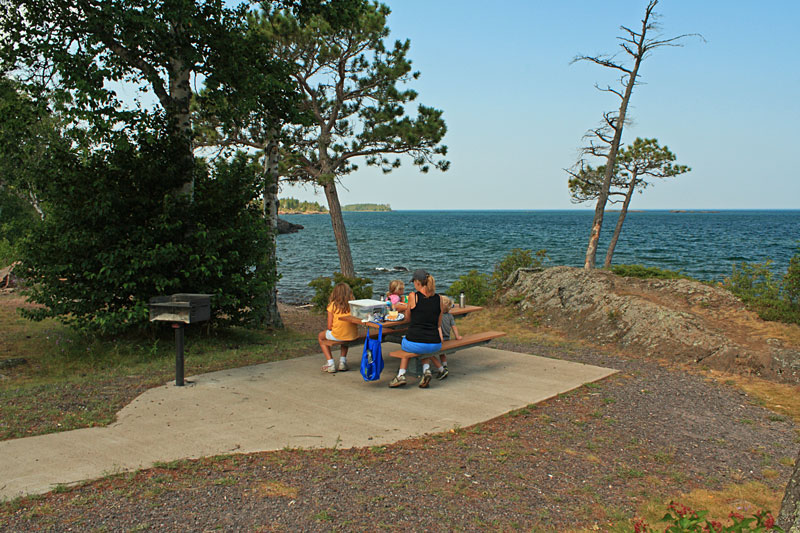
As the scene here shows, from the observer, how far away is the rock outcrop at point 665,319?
339 inches

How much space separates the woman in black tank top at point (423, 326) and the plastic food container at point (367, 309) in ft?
2.06

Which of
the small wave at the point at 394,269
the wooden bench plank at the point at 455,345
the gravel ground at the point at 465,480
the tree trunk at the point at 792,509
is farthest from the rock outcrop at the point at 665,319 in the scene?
the small wave at the point at 394,269

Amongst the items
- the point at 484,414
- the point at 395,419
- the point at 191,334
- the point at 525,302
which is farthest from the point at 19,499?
the point at 525,302

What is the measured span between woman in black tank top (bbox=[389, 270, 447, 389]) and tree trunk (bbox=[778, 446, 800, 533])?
425cm

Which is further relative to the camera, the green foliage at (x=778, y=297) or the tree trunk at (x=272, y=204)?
the tree trunk at (x=272, y=204)

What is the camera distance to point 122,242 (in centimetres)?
877

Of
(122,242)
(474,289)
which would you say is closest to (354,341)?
(122,242)

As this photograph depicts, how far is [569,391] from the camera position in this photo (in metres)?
6.92

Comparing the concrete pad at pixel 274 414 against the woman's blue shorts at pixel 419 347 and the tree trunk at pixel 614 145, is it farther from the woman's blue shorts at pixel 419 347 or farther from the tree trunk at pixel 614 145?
the tree trunk at pixel 614 145

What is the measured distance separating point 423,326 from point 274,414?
2.08 m

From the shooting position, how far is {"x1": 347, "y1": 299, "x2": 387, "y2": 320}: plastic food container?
7465 mm

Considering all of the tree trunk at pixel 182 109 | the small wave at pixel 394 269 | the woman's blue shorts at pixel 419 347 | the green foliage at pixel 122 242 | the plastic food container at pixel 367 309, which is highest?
the tree trunk at pixel 182 109

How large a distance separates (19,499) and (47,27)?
24.9 ft

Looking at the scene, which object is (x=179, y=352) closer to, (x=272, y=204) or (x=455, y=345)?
(x=455, y=345)
